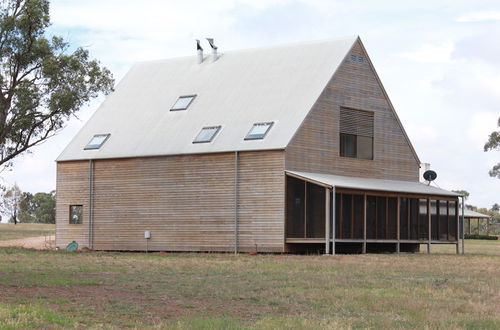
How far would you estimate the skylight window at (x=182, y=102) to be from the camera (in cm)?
4241

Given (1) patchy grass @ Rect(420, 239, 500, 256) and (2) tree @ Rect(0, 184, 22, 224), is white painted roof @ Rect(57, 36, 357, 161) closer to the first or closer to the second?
(1) patchy grass @ Rect(420, 239, 500, 256)

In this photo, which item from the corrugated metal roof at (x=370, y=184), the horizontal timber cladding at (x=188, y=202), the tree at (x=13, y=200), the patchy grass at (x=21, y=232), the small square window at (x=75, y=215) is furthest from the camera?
the tree at (x=13, y=200)

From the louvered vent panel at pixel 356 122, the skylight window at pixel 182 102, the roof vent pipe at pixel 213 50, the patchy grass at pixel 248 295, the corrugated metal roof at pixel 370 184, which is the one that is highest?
the roof vent pipe at pixel 213 50

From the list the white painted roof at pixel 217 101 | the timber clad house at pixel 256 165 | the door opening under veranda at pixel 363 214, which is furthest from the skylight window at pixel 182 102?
the door opening under veranda at pixel 363 214

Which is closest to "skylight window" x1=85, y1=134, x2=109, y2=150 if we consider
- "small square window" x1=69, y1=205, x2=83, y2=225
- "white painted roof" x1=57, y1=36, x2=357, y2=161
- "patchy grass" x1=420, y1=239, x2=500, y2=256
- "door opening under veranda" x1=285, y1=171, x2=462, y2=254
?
"white painted roof" x1=57, y1=36, x2=357, y2=161

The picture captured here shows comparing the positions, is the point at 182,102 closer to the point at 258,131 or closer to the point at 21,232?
the point at 258,131

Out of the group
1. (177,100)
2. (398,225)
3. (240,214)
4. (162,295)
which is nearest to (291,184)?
(240,214)

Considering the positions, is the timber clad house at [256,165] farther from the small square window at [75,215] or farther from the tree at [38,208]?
the tree at [38,208]

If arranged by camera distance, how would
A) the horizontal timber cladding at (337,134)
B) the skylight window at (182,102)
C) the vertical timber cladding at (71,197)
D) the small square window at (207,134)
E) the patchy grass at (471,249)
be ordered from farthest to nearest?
the patchy grass at (471,249) → the vertical timber cladding at (71,197) → the skylight window at (182,102) → the small square window at (207,134) → the horizontal timber cladding at (337,134)

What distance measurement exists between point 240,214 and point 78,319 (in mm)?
23019

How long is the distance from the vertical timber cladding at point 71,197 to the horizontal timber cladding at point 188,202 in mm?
638

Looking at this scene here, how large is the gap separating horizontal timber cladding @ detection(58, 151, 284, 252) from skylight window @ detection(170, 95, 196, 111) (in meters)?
3.24

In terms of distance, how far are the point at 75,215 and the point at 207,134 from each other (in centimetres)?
841

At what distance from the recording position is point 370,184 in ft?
125
